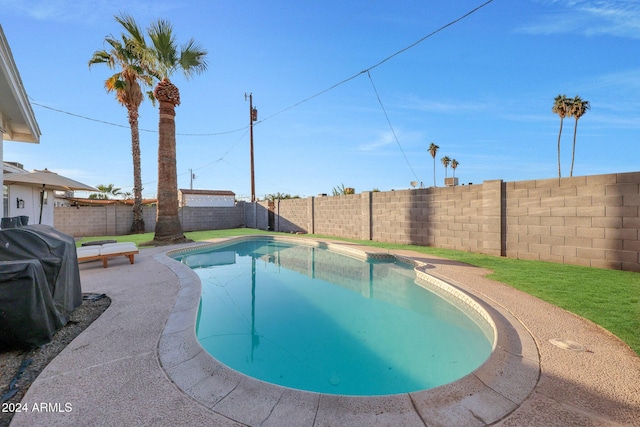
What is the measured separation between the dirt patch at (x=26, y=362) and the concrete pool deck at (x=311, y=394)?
10 centimetres

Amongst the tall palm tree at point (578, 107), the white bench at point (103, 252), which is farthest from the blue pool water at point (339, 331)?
the tall palm tree at point (578, 107)

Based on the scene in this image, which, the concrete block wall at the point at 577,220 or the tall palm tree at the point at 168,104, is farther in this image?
the tall palm tree at the point at 168,104

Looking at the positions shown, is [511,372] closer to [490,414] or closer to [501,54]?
[490,414]

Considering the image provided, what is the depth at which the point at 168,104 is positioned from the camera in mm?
10727

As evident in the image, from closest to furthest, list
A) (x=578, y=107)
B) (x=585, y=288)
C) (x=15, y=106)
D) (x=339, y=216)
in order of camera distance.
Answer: (x=585, y=288) → (x=15, y=106) → (x=339, y=216) → (x=578, y=107)

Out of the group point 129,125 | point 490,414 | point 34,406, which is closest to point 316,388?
point 490,414

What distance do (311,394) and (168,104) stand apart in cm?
1207

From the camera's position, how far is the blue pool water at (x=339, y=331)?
9.62ft

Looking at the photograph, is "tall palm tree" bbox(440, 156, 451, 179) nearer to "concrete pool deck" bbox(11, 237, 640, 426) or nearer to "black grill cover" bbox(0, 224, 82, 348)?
"concrete pool deck" bbox(11, 237, 640, 426)

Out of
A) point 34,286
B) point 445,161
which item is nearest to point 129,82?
point 34,286

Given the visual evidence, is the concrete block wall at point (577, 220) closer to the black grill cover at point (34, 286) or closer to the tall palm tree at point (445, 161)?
the black grill cover at point (34, 286)

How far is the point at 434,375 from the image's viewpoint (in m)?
2.91

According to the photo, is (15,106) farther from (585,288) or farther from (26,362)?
(585,288)

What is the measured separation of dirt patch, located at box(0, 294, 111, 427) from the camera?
6.70 feet
